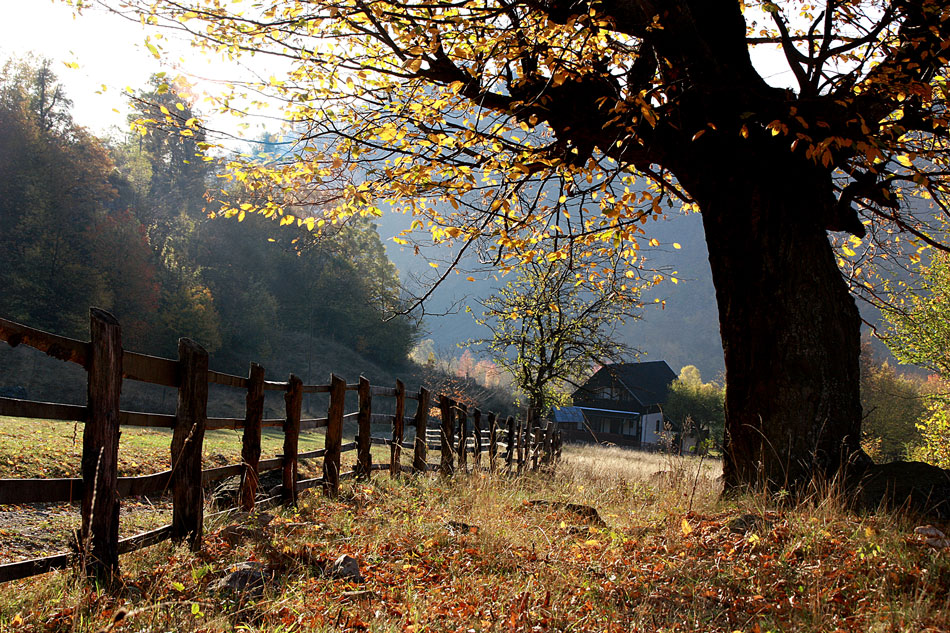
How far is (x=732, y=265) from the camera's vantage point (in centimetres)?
687

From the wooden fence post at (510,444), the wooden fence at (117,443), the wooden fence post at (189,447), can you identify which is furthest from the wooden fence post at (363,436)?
the wooden fence post at (510,444)

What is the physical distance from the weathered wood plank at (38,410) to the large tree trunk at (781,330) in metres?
5.57

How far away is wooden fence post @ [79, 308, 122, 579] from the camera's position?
3.87 metres

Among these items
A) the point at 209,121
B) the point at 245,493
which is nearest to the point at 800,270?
the point at 245,493

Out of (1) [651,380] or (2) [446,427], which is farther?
(1) [651,380]

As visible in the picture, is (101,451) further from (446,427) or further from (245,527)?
(446,427)

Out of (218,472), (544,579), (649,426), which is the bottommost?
(649,426)

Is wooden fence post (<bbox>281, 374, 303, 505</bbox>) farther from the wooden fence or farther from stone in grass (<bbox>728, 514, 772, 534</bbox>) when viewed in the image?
stone in grass (<bbox>728, 514, 772, 534</bbox>)

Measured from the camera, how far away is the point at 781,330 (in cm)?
646

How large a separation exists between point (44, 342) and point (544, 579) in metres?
3.37

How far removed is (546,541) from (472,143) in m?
4.14

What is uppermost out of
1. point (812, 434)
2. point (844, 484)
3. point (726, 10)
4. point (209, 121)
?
point (726, 10)

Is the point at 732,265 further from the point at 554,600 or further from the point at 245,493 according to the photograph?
the point at 245,493

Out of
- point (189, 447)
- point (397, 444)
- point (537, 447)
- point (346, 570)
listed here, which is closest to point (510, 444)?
point (537, 447)
